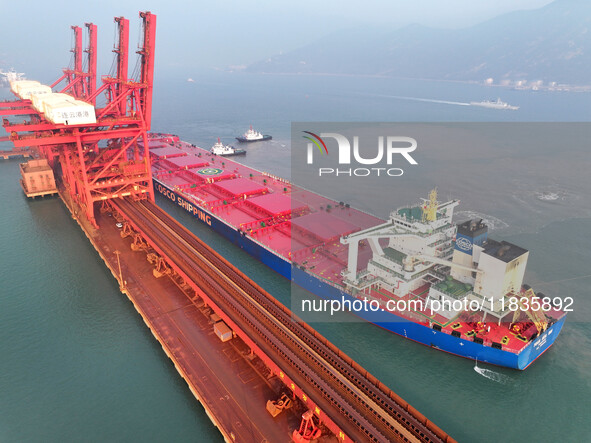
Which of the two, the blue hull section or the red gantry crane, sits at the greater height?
the red gantry crane

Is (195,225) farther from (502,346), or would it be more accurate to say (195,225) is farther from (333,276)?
(502,346)

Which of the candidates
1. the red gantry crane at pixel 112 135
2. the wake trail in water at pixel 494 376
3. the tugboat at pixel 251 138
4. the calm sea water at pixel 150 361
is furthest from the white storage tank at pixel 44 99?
the wake trail in water at pixel 494 376

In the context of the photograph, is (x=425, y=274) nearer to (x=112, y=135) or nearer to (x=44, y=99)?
(x=112, y=135)

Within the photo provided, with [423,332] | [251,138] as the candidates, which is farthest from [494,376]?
[251,138]

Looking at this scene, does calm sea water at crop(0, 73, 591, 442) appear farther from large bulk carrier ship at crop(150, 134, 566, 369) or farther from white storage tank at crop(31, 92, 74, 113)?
white storage tank at crop(31, 92, 74, 113)

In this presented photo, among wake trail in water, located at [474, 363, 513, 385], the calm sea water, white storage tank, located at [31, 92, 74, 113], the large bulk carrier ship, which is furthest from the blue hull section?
white storage tank, located at [31, 92, 74, 113]

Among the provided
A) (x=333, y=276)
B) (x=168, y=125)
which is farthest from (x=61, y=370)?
(x=168, y=125)

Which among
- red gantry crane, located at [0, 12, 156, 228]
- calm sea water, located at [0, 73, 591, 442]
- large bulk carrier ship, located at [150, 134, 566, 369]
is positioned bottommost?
calm sea water, located at [0, 73, 591, 442]
